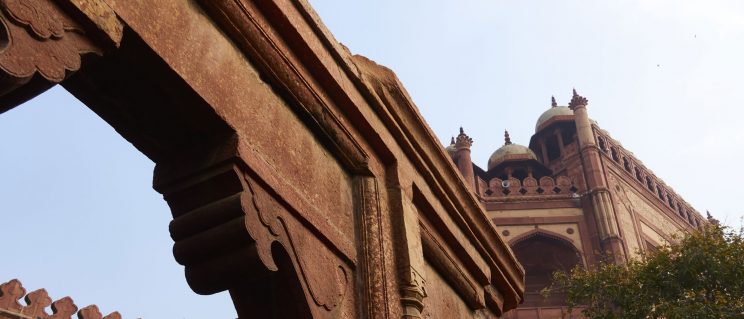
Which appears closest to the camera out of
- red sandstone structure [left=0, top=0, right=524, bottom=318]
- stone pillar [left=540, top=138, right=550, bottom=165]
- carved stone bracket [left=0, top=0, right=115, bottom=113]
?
carved stone bracket [left=0, top=0, right=115, bottom=113]

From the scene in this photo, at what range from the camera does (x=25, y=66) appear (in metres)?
1.83

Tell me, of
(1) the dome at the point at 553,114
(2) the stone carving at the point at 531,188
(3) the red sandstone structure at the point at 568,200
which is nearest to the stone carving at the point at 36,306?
(3) the red sandstone structure at the point at 568,200

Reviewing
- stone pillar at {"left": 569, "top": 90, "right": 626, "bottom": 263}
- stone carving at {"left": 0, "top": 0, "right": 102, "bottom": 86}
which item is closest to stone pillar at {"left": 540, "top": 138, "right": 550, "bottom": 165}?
stone pillar at {"left": 569, "top": 90, "right": 626, "bottom": 263}

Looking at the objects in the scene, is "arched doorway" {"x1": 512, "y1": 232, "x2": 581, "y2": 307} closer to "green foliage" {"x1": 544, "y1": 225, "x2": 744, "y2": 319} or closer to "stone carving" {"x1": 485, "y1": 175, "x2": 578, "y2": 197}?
"stone carving" {"x1": 485, "y1": 175, "x2": 578, "y2": 197}

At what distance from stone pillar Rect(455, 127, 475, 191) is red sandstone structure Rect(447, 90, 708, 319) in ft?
0.09

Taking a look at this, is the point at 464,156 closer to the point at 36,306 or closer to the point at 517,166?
the point at 517,166

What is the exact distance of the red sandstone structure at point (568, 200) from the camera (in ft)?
70.9

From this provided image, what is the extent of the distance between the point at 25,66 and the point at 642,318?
11.0m

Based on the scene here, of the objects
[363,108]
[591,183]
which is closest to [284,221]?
[363,108]

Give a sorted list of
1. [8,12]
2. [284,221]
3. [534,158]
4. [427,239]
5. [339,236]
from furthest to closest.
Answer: [534,158], [427,239], [339,236], [284,221], [8,12]

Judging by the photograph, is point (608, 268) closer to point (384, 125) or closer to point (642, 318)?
point (642, 318)

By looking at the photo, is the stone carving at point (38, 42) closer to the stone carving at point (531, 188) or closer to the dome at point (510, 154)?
the stone carving at point (531, 188)

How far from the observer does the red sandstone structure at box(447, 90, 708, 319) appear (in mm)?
21609

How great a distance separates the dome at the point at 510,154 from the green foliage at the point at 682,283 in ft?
37.1
